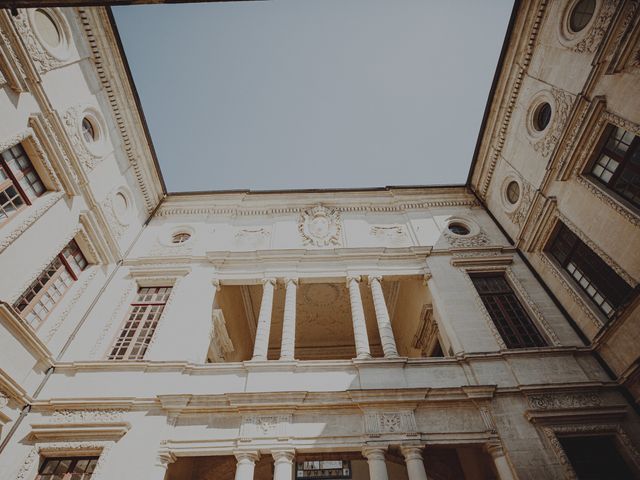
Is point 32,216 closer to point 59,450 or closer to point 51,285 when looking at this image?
point 51,285

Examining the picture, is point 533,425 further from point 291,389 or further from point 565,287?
point 291,389

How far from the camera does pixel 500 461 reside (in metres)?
6.63

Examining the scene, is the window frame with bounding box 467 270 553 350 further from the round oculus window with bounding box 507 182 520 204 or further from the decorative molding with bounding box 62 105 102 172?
the decorative molding with bounding box 62 105 102 172

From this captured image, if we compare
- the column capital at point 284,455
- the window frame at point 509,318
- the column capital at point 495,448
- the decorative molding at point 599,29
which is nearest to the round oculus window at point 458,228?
the window frame at point 509,318

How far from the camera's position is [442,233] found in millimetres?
11883

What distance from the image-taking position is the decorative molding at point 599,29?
7.20 metres

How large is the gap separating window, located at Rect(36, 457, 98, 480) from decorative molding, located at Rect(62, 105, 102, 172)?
6.82 metres

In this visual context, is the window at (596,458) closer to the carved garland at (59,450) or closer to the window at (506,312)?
the window at (506,312)

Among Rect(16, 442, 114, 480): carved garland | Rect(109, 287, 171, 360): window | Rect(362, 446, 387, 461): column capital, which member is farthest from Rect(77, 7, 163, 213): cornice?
Rect(362, 446, 387, 461): column capital

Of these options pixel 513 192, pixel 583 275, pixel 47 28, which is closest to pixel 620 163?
pixel 583 275

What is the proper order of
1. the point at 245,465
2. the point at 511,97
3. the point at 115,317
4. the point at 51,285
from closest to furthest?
1. the point at 245,465
2. the point at 51,285
3. the point at 115,317
4. the point at 511,97

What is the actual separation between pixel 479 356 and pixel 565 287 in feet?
10.1

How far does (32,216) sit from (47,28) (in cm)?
431

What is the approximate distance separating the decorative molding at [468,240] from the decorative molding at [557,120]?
317cm
